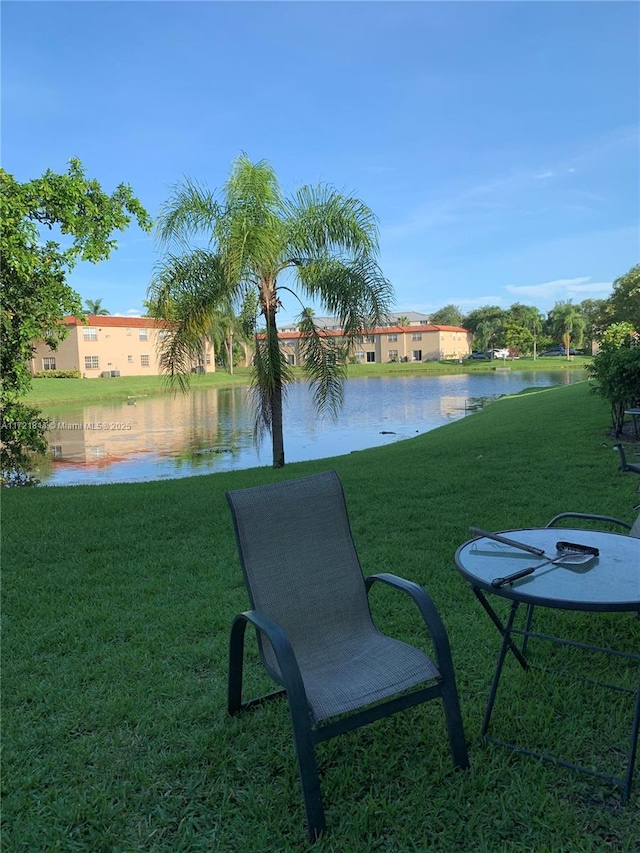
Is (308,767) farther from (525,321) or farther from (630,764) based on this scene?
(525,321)

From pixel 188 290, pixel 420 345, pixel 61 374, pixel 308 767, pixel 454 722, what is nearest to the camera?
pixel 308 767

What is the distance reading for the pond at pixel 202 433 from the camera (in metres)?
12.5

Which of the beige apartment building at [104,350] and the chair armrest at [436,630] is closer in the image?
the chair armrest at [436,630]

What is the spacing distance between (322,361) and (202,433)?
9.37 metres

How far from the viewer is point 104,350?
50.3 metres

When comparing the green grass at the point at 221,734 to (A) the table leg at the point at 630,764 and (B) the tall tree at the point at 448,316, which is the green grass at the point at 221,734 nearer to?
(A) the table leg at the point at 630,764

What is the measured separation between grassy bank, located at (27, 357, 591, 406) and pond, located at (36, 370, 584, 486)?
2.21 meters

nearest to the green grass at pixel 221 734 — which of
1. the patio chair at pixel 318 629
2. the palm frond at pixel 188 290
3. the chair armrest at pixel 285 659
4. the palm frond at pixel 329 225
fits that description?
the patio chair at pixel 318 629

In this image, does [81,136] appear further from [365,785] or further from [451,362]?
[451,362]

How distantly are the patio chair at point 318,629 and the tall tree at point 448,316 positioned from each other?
101 m

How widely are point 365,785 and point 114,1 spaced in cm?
1030

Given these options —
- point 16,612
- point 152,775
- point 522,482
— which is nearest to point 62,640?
point 16,612

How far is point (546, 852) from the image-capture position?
176 centimetres

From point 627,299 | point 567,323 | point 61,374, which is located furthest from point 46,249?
point 567,323
